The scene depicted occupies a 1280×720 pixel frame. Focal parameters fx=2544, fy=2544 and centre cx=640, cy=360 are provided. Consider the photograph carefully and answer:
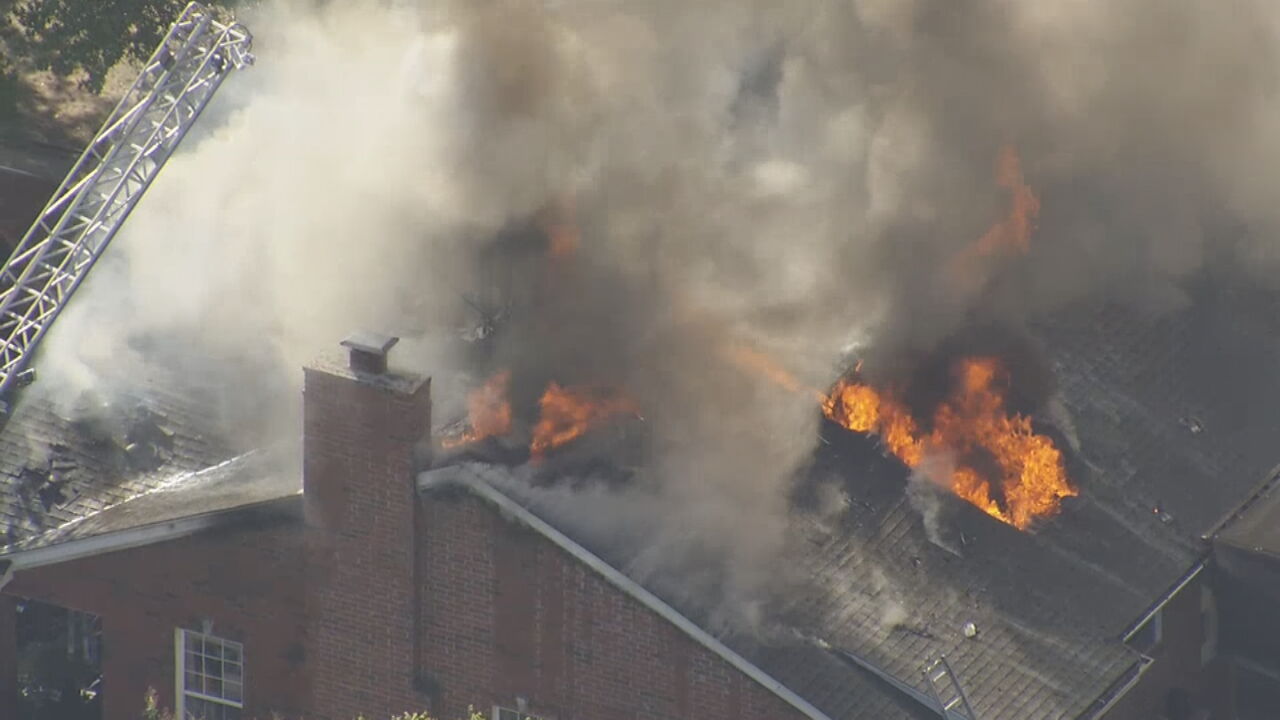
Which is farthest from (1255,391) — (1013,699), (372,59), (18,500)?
(18,500)

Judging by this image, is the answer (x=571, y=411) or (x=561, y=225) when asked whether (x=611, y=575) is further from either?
(x=561, y=225)

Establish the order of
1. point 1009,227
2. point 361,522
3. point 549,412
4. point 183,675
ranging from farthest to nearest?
1. point 1009,227
2. point 183,675
3. point 549,412
4. point 361,522

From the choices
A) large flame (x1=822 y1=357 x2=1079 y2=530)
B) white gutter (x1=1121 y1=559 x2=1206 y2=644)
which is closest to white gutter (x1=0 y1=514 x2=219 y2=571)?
large flame (x1=822 y1=357 x2=1079 y2=530)

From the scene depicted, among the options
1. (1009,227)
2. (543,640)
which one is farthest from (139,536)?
(1009,227)

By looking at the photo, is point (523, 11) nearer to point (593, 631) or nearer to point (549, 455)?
point (549, 455)

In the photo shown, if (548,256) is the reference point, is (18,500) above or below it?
below

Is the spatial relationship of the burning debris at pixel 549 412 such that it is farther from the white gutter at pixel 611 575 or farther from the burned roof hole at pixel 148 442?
the burned roof hole at pixel 148 442
